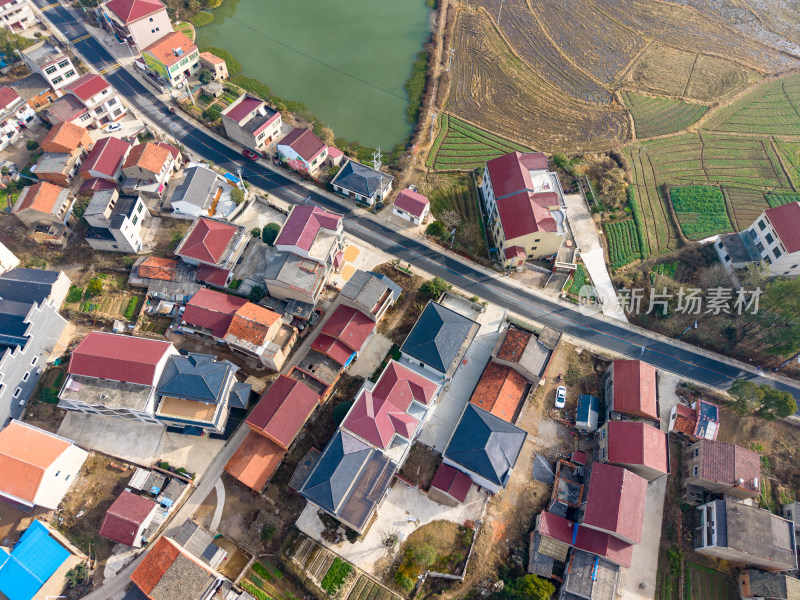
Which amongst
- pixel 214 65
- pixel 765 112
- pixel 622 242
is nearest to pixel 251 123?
pixel 214 65

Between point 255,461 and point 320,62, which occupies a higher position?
point 320,62

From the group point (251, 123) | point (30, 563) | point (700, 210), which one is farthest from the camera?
point (251, 123)

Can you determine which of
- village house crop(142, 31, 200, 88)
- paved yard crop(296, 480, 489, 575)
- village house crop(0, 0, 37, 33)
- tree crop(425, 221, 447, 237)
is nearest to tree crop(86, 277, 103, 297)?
paved yard crop(296, 480, 489, 575)

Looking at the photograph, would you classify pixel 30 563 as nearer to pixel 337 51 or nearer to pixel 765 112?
pixel 337 51

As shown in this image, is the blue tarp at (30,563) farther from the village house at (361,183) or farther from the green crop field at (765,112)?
the green crop field at (765,112)

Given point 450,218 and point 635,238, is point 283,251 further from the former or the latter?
point 635,238

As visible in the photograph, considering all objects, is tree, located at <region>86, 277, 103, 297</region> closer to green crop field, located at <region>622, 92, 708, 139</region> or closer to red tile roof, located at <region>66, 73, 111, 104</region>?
red tile roof, located at <region>66, 73, 111, 104</region>
